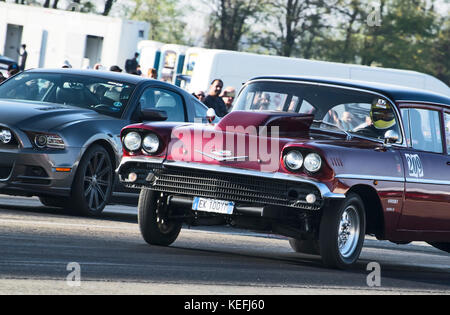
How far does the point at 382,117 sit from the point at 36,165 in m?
3.73

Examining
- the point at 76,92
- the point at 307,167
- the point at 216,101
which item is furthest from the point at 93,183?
the point at 216,101

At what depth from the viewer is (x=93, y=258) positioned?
24.6ft


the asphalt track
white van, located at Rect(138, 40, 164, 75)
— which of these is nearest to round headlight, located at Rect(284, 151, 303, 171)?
the asphalt track

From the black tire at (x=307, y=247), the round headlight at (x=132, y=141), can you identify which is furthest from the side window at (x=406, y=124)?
the round headlight at (x=132, y=141)

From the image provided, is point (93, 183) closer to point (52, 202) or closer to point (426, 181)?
point (52, 202)

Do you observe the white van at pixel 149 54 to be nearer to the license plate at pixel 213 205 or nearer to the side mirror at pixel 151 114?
the side mirror at pixel 151 114

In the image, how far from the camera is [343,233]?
8234 millimetres

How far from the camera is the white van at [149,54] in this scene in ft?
117

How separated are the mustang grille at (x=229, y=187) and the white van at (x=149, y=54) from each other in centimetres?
2749

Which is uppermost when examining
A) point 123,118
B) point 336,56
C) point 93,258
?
point 336,56

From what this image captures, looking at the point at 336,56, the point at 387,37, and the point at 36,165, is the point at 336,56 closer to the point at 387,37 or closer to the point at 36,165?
the point at 387,37

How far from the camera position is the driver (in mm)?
9117
